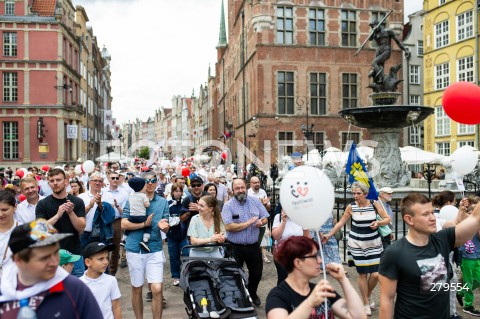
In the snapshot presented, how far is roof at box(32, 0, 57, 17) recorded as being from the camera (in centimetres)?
3859

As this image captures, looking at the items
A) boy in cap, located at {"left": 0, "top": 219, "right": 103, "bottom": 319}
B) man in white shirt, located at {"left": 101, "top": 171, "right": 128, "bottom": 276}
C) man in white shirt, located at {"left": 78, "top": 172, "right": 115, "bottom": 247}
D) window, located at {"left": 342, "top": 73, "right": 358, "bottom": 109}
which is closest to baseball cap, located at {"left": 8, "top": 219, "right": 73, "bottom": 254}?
boy in cap, located at {"left": 0, "top": 219, "right": 103, "bottom": 319}

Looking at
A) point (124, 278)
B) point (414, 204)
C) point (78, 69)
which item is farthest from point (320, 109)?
point (414, 204)

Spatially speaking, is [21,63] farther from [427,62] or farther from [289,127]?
[427,62]

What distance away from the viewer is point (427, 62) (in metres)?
37.0

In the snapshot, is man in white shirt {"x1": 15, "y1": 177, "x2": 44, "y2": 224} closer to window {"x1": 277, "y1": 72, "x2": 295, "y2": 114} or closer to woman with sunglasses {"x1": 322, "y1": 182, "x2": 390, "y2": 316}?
woman with sunglasses {"x1": 322, "y1": 182, "x2": 390, "y2": 316}

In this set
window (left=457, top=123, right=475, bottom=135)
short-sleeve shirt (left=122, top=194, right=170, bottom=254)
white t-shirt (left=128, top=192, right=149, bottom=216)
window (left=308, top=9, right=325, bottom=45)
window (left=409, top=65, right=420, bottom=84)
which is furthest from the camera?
window (left=409, top=65, right=420, bottom=84)

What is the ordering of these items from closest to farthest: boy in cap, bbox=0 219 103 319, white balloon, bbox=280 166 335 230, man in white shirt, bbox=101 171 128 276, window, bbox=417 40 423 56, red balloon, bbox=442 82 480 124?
1. boy in cap, bbox=0 219 103 319
2. white balloon, bbox=280 166 335 230
3. red balloon, bbox=442 82 480 124
4. man in white shirt, bbox=101 171 128 276
5. window, bbox=417 40 423 56

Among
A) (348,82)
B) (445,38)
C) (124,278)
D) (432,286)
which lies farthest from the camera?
(348,82)

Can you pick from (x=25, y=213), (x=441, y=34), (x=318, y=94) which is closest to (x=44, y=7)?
(x=318, y=94)

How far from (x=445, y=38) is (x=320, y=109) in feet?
35.8

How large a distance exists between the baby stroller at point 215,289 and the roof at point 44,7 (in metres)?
38.9

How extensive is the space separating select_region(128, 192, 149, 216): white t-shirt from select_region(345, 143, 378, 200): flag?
308cm

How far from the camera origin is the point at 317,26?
3700cm

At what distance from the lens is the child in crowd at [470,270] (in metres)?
6.24
